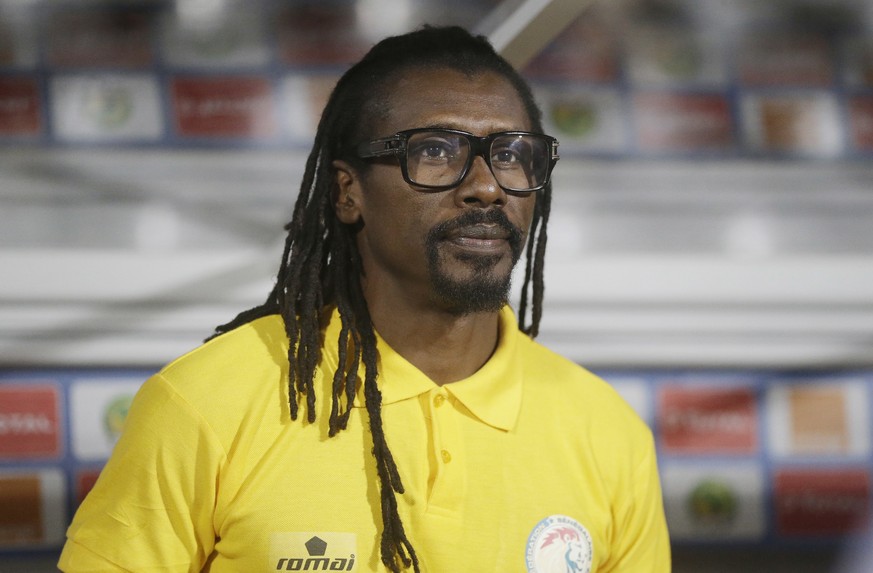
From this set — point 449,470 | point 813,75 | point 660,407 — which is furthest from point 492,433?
point 813,75

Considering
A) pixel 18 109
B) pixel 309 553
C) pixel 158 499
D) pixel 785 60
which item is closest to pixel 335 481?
pixel 309 553

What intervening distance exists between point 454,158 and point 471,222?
8 centimetres

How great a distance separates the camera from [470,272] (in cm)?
111

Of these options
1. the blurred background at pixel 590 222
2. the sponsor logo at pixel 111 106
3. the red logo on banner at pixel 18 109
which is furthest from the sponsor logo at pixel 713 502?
the red logo on banner at pixel 18 109

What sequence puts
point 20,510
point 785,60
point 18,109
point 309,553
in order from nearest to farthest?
point 309,553, point 20,510, point 18,109, point 785,60

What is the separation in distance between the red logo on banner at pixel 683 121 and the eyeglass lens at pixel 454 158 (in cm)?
138

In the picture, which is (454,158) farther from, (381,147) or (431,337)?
(431,337)

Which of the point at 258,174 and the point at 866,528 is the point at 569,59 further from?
the point at 866,528

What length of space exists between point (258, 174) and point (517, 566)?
146cm

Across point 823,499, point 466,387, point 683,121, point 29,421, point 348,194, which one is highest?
point 683,121

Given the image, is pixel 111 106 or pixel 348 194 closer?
pixel 348 194

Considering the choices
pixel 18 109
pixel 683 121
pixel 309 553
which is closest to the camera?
pixel 309 553

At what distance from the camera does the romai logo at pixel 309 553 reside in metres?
1.03

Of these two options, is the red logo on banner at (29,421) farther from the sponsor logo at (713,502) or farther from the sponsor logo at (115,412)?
the sponsor logo at (713,502)
